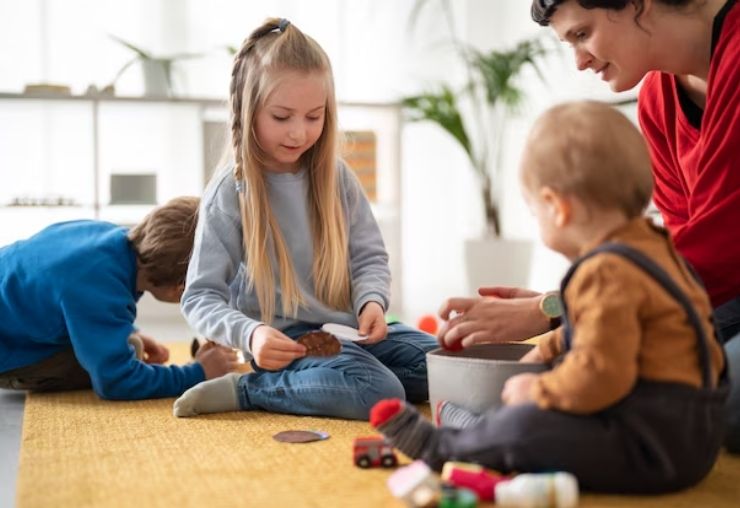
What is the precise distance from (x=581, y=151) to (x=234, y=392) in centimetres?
81

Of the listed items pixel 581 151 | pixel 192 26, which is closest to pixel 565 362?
pixel 581 151

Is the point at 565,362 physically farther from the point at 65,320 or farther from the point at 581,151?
the point at 65,320

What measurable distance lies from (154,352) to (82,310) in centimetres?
41

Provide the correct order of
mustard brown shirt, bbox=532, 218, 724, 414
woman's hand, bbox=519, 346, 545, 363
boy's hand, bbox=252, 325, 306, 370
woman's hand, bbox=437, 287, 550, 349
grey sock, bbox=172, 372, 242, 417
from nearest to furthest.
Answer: mustard brown shirt, bbox=532, 218, 724, 414
woman's hand, bbox=519, 346, 545, 363
woman's hand, bbox=437, 287, 550, 349
boy's hand, bbox=252, 325, 306, 370
grey sock, bbox=172, 372, 242, 417

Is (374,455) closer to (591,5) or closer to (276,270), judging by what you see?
(276,270)

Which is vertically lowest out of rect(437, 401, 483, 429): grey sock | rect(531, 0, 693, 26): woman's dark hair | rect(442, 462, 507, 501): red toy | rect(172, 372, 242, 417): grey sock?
rect(172, 372, 242, 417): grey sock

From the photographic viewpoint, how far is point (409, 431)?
1.16m

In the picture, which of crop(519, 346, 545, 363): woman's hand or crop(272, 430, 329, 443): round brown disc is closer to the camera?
crop(519, 346, 545, 363): woman's hand

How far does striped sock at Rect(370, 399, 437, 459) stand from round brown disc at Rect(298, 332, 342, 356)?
487mm

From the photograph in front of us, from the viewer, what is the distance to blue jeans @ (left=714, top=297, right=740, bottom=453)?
129cm

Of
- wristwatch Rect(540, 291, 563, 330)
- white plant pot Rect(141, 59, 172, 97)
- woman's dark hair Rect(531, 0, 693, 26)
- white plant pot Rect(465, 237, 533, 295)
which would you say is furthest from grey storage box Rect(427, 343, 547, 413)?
white plant pot Rect(141, 59, 172, 97)

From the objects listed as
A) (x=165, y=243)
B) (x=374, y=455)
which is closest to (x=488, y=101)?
(x=165, y=243)

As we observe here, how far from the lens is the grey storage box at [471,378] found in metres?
1.24

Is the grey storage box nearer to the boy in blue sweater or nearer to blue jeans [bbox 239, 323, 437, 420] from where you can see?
blue jeans [bbox 239, 323, 437, 420]
